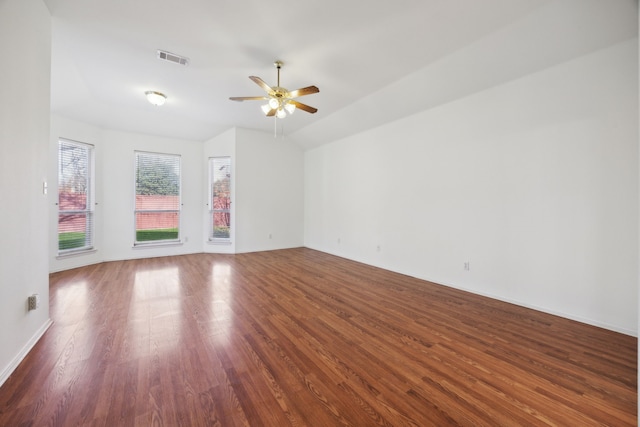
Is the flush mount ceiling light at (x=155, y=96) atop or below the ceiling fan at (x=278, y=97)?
atop

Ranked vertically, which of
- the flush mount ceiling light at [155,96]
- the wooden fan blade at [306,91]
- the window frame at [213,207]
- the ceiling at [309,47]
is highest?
the ceiling at [309,47]

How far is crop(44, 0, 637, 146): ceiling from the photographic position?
2.45 meters

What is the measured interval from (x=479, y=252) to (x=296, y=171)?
504 cm

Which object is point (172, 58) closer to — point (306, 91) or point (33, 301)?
point (306, 91)

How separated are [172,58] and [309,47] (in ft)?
5.73

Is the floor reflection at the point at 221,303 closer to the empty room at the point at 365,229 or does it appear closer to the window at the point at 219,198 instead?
the empty room at the point at 365,229

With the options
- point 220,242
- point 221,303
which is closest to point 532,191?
point 221,303

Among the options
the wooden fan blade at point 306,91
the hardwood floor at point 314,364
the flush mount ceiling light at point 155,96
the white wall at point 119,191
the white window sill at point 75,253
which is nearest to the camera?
the hardwood floor at point 314,364

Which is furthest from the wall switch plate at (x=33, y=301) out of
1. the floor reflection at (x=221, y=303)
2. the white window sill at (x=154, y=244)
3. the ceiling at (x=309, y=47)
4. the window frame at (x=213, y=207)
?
the window frame at (x=213, y=207)

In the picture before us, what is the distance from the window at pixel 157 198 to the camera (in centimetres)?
589

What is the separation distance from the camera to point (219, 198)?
6547 millimetres

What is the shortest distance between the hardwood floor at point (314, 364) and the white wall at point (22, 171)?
12.7 inches

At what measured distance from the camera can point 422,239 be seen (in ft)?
14.3

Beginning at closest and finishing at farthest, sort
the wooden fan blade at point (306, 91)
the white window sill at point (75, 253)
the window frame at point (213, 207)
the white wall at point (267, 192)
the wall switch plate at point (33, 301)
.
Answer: the wall switch plate at point (33, 301), the wooden fan blade at point (306, 91), the white window sill at point (75, 253), the white wall at point (267, 192), the window frame at point (213, 207)
